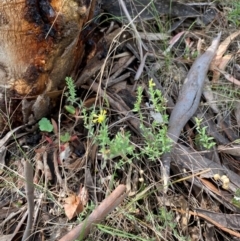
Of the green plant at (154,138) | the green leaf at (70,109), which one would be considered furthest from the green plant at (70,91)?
the green plant at (154,138)

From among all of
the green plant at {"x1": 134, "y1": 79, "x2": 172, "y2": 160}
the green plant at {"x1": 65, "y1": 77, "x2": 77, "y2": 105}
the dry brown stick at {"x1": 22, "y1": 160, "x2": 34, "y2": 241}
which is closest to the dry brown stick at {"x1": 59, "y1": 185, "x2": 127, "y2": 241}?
the dry brown stick at {"x1": 22, "y1": 160, "x2": 34, "y2": 241}

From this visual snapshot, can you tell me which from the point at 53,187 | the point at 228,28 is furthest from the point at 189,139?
the point at 228,28

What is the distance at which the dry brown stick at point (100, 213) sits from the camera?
4.00 feet

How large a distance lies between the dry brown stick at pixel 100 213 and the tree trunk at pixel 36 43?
1.70 feet

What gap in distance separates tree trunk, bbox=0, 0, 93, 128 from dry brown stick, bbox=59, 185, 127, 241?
0.52 m

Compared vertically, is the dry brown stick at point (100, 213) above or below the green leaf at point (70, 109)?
A: below

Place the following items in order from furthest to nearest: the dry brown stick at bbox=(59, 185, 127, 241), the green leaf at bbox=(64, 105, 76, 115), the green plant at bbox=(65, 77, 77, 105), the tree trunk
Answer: the green leaf at bbox=(64, 105, 76, 115)
the green plant at bbox=(65, 77, 77, 105)
the tree trunk
the dry brown stick at bbox=(59, 185, 127, 241)

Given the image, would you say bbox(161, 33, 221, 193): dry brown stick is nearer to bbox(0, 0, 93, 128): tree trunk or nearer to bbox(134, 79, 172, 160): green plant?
bbox(134, 79, 172, 160): green plant

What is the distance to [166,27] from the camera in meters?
2.05

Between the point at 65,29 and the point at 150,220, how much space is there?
2.23 feet

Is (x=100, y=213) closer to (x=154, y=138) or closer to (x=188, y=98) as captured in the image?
(x=154, y=138)

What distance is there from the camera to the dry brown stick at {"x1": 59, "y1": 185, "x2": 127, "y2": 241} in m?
1.22

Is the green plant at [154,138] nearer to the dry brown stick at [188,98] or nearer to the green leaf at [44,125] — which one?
the dry brown stick at [188,98]

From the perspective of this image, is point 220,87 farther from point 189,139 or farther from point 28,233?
point 28,233
